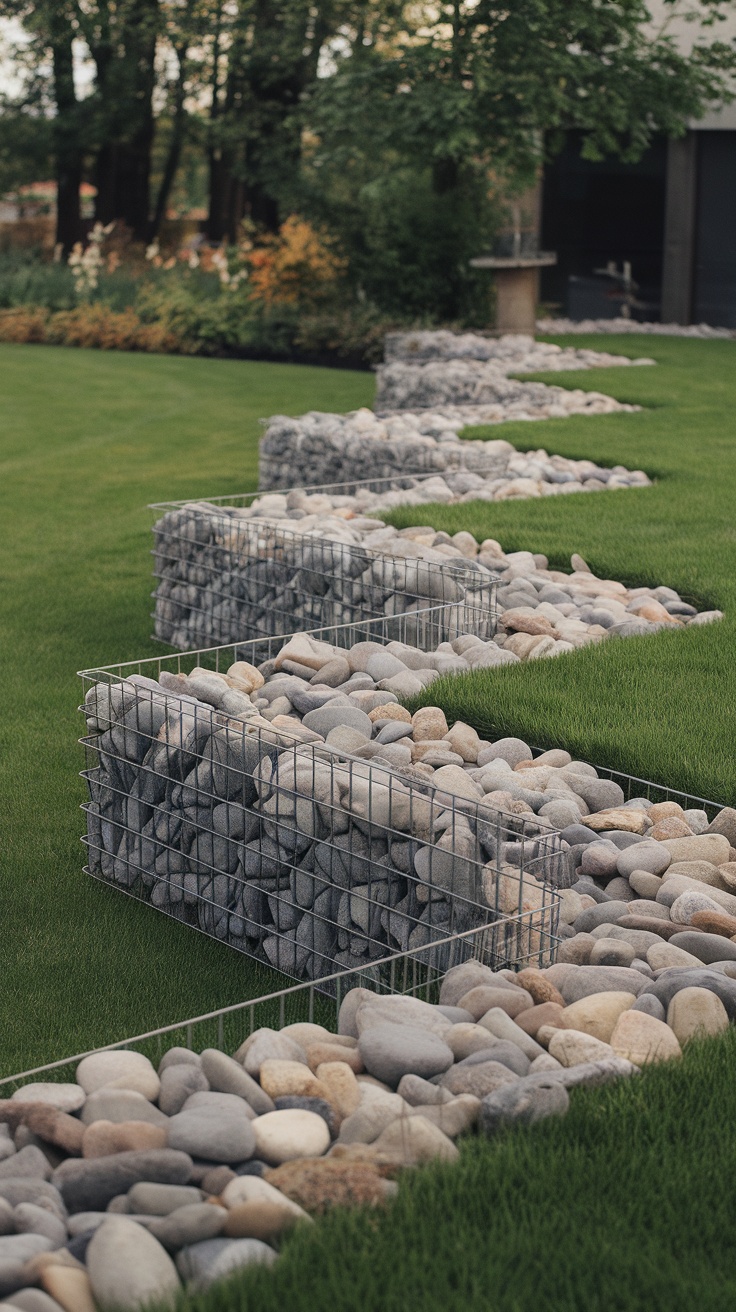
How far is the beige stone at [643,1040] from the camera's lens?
279cm

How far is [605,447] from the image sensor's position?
400 inches

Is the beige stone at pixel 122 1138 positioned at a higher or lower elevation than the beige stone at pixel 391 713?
lower

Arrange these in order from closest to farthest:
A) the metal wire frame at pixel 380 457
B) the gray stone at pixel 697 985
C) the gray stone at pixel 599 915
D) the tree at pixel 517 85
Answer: the gray stone at pixel 697 985 → the gray stone at pixel 599 915 → the metal wire frame at pixel 380 457 → the tree at pixel 517 85

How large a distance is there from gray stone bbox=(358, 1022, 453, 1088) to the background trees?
1546cm

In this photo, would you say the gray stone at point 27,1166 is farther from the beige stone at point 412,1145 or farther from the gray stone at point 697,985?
the gray stone at point 697,985

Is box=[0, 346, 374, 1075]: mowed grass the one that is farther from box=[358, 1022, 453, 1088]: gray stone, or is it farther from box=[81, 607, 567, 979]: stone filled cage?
box=[358, 1022, 453, 1088]: gray stone

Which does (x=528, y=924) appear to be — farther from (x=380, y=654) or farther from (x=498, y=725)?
(x=380, y=654)

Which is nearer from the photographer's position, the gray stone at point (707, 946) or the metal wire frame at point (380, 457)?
the gray stone at point (707, 946)

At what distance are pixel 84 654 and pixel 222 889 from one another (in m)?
3.26

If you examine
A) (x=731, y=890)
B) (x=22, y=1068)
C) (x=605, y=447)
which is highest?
(x=605, y=447)

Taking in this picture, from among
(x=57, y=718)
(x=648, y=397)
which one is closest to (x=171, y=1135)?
(x=57, y=718)

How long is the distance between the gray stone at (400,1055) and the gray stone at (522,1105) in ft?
0.61

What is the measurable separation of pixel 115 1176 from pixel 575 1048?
946mm

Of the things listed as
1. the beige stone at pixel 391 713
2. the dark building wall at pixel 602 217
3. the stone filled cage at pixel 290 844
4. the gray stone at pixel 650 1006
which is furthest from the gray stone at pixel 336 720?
the dark building wall at pixel 602 217
